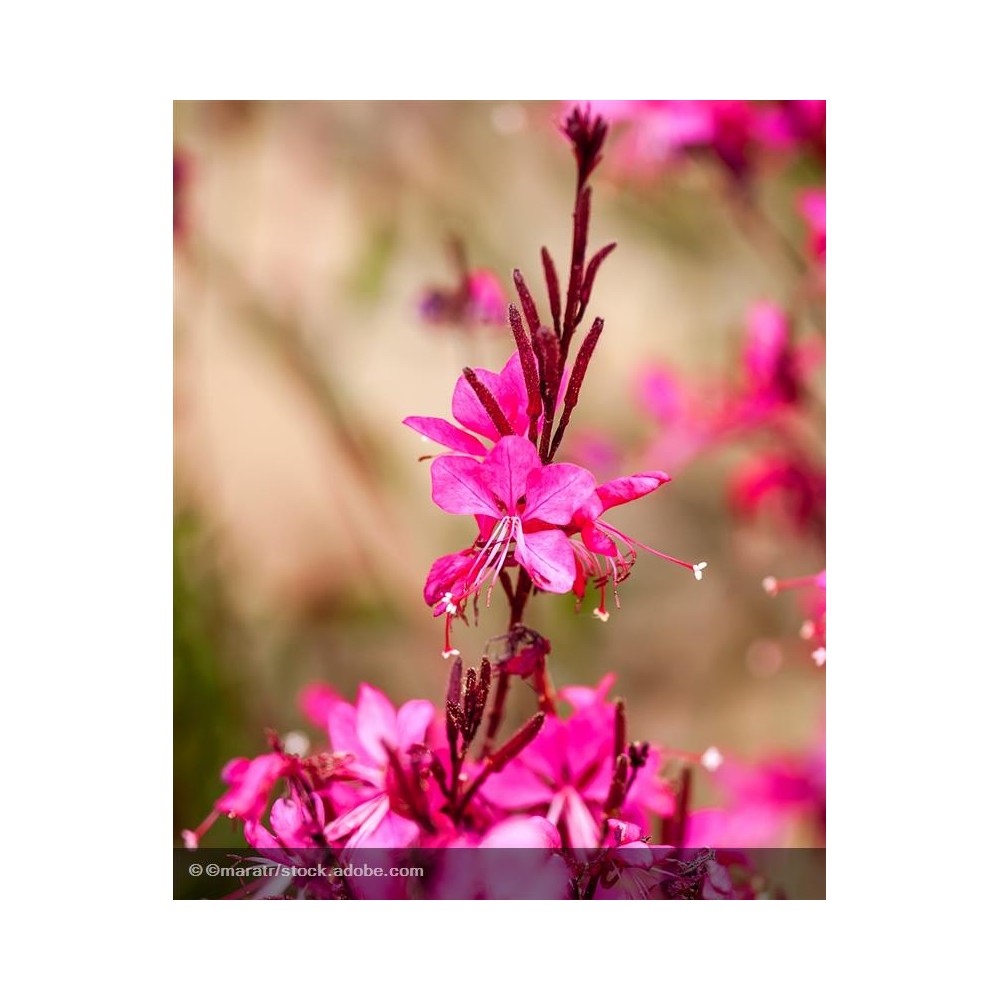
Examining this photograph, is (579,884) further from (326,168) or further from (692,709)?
(326,168)

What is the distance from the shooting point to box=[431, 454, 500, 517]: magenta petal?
0.62m

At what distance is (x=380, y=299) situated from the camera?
4.12ft

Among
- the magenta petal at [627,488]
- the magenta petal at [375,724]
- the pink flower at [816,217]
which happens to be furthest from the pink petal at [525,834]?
the pink flower at [816,217]

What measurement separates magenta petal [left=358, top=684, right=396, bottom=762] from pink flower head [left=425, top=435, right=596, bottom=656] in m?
0.12

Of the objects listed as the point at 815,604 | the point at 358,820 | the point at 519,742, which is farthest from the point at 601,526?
the point at 815,604

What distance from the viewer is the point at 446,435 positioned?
0.63 meters

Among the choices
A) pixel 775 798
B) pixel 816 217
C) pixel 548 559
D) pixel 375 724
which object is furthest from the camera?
pixel 775 798

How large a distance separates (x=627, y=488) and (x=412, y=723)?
23 centimetres

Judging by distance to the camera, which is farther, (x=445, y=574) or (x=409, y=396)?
(x=409, y=396)

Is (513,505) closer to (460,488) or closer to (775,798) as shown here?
(460,488)

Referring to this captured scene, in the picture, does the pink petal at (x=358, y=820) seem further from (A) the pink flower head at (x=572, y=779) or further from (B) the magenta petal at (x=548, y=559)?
(B) the magenta petal at (x=548, y=559)

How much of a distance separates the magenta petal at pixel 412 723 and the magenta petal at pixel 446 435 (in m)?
0.19
